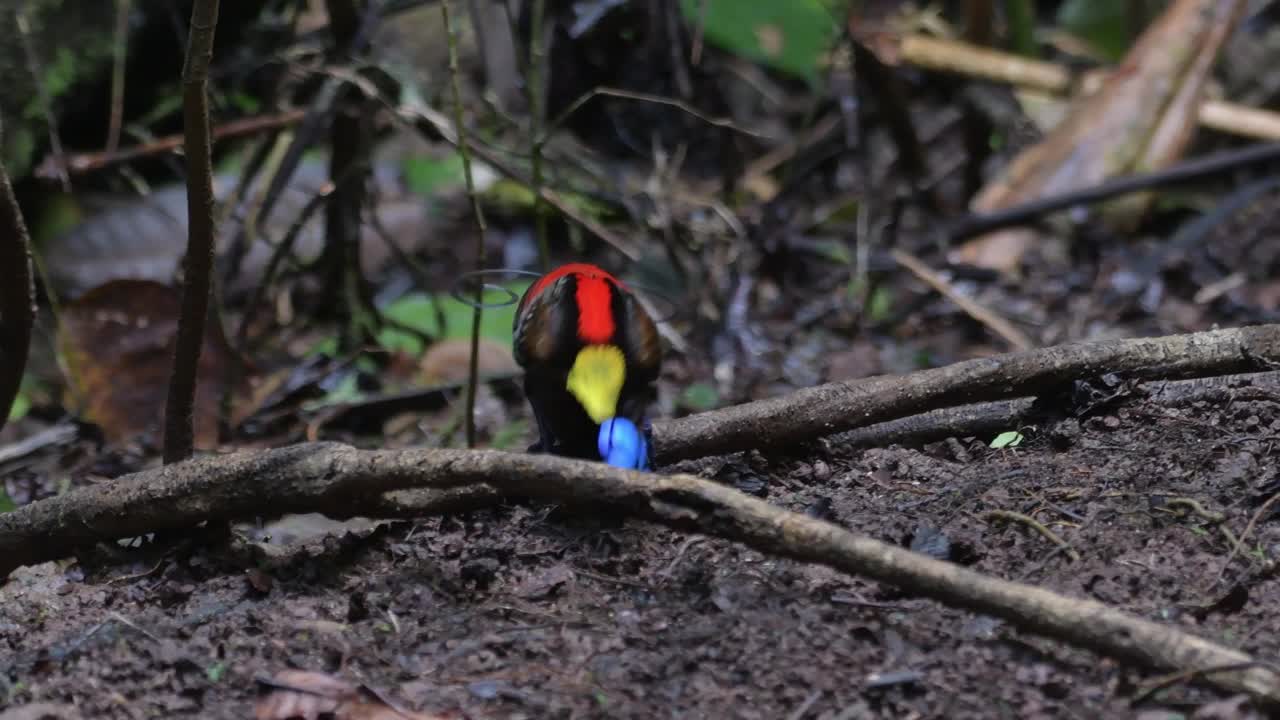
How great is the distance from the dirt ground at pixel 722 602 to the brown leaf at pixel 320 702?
0.03 metres

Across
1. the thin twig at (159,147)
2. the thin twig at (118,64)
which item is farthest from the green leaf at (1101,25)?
the thin twig at (118,64)

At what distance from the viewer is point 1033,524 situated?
84.0 inches

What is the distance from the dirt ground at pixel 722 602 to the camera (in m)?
1.77

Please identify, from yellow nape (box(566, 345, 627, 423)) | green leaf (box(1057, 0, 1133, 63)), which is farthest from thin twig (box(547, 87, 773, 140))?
green leaf (box(1057, 0, 1133, 63))

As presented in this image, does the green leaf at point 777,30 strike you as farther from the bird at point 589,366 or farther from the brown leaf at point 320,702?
the brown leaf at point 320,702

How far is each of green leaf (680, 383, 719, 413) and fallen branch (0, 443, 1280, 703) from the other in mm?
2588

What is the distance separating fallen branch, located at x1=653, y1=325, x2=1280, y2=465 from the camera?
2461mm

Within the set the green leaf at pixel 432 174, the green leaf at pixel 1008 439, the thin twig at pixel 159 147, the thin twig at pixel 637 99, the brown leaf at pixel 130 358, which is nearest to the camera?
the green leaf at pixel 1008 439

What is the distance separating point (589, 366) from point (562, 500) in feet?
1.71

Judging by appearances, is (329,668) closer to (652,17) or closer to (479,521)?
(479,521)

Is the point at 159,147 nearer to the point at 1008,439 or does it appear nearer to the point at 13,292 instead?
the point at 13,292

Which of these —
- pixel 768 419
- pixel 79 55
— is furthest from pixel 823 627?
pixel 79 55

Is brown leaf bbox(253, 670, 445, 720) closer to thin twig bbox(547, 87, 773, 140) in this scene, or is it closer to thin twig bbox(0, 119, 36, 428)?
thin twig bbox(0, 119, 36, 428)

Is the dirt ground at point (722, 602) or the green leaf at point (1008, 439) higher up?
the green leaf at point (1008, 439)
